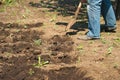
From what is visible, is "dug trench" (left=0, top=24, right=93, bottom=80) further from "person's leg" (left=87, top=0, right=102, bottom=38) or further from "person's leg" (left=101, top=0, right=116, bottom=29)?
"person's leg" (left=101, top=0, right=116, bottom=29)

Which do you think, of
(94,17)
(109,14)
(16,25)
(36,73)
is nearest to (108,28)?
(109,14)

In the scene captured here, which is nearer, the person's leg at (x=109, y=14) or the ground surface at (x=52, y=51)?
the ground surface at (x=52, y=51)

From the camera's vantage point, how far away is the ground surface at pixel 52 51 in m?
5.23

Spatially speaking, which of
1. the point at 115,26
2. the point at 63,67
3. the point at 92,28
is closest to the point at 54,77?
the point at 63,67

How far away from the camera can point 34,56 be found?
595cm

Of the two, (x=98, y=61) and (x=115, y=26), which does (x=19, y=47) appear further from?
(x=115, y=26)

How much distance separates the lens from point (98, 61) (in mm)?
5762

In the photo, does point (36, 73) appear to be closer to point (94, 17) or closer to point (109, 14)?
point (94, 17)

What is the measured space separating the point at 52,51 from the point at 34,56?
0.45 meters

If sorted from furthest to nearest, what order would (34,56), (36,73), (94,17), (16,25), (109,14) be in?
1. (16,25)
2. (109,14)
3. (94,17)
4. (34,56)
5. (36,73)

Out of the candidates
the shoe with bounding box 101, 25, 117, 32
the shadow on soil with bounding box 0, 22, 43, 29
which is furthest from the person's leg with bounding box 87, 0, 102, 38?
the shadow on soil with bounding box 0, 22, 43, 29

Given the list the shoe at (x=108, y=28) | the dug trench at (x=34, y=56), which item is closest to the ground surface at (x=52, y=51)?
the dug trench at (x=34, y=56)

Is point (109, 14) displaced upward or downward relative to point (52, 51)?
upward

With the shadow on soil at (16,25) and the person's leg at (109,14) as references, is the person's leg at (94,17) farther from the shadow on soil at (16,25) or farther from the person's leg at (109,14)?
the shadow on soil at (16,25)
